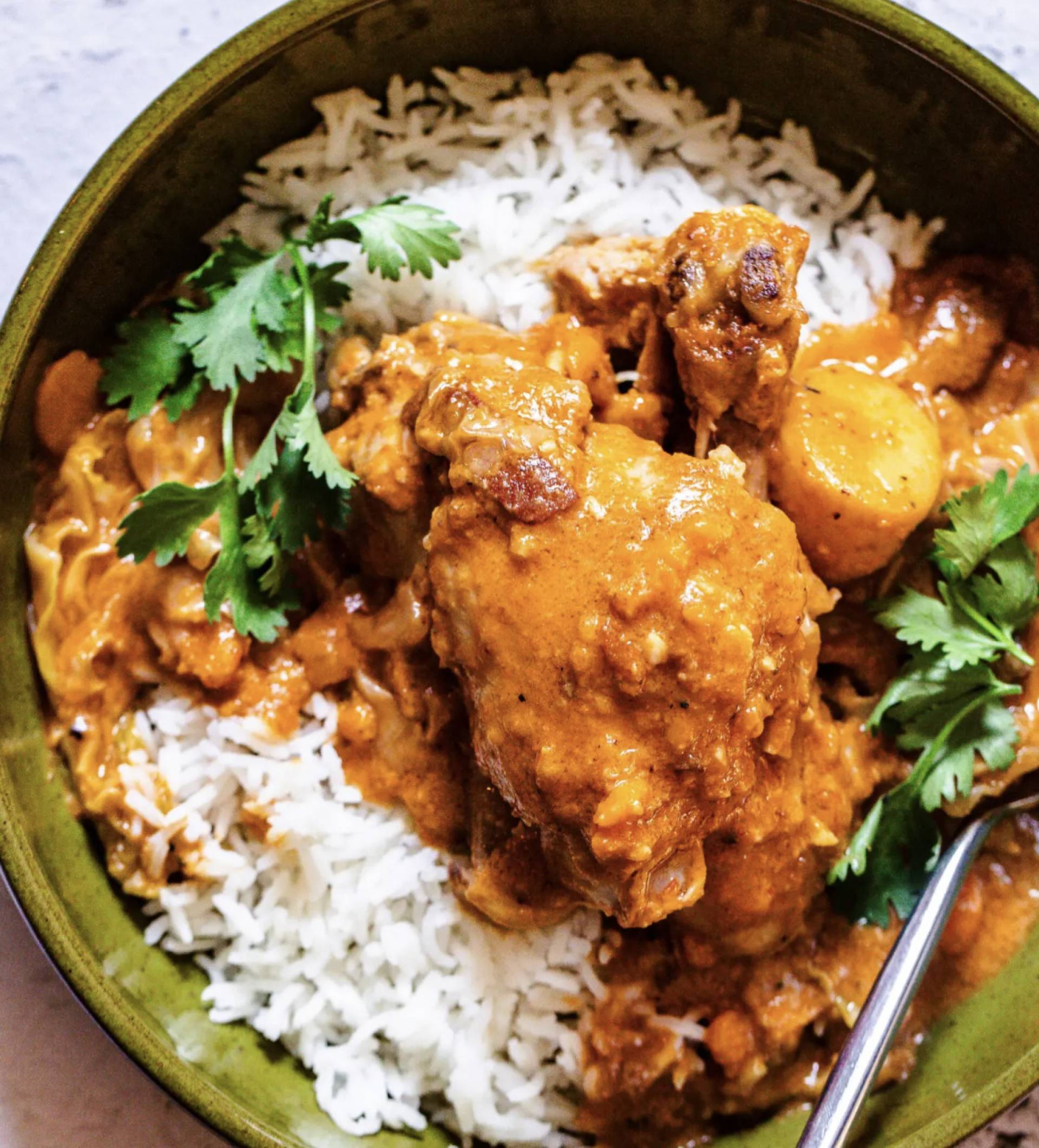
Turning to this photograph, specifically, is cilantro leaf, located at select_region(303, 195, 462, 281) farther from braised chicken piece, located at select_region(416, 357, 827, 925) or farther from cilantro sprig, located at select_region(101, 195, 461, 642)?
braised chicken piece, located at select_region(416, 357, 827, 925)

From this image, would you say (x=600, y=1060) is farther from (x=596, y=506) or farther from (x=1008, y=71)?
(x=1008, y=71)

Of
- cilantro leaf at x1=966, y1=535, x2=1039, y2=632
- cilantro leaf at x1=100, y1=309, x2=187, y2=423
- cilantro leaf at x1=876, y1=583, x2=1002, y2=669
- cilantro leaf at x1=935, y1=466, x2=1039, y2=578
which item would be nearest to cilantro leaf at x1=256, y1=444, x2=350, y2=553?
cilantro leaf at x1=100, y1=309, x2=187, y2=423

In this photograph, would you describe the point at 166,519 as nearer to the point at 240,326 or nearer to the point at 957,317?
the point at 240,326

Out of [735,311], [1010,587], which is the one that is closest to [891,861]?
[1010,587]

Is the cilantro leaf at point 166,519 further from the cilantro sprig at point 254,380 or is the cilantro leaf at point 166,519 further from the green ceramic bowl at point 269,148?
the green ceramic bowl at point 269,148

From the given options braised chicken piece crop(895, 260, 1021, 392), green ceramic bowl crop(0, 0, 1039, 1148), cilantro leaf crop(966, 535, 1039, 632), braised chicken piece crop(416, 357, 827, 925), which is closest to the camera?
braised chicken piece crop(416, 357, 827, 925)

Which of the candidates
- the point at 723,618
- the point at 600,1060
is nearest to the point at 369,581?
the point at 723,618
